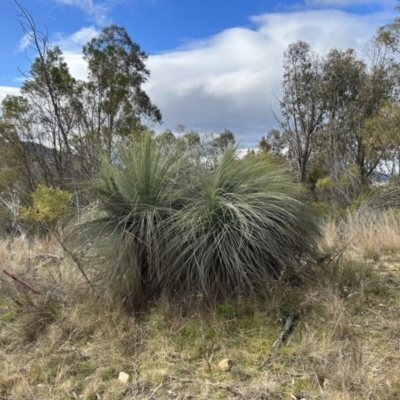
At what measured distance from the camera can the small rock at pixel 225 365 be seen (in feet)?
7.23

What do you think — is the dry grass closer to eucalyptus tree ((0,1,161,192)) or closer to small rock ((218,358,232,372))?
small rock ((218,358,232,372))

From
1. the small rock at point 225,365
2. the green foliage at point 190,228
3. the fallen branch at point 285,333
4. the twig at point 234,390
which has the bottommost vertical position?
the twig at point 234,390

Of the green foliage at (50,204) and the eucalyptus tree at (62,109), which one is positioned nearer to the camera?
the green foliage at (50,204)

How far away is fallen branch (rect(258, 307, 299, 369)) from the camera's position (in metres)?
2.26

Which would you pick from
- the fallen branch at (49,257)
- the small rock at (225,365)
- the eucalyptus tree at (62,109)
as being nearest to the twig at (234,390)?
the small rock at (225,365)

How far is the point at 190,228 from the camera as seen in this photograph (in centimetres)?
275

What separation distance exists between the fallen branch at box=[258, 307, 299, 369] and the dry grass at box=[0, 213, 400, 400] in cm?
3

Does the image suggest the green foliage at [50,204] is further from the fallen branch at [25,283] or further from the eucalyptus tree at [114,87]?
the eucalyptus tree at [114,87]

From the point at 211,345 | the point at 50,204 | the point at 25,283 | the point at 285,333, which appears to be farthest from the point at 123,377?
the point at 50,204

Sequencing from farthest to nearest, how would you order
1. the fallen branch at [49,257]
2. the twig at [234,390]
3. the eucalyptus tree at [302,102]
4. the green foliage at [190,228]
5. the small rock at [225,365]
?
the eucalyptus tree at [302,102] < the fallen branch at [49,257] < the green foliage at [190,228] < the small rock at [225,365] < the twig at [234,390]

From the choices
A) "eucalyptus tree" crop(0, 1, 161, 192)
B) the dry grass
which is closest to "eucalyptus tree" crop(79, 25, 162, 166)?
"eucalyptus tree" crop(0, 1, 161, 192)

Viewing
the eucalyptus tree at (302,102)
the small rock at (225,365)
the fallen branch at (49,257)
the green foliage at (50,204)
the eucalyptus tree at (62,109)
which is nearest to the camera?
the small rock at (225,365)

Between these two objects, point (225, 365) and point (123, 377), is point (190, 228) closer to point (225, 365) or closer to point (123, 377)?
point (225, 365)

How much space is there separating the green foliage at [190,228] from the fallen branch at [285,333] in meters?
0.30
